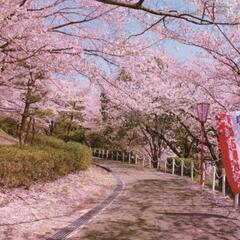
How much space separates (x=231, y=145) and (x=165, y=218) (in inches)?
90.3

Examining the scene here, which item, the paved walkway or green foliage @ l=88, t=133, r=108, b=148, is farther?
green foliage @ l=88, t=133, r=108, b=148

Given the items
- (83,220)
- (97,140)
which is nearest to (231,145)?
(83,220)

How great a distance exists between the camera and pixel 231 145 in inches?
424

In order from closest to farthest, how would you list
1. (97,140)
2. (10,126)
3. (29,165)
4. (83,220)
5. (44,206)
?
(83,220) < (44,206) < (29,165) < (10,126) < (97,140)

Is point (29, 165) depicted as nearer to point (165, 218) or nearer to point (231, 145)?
point (165, 218)

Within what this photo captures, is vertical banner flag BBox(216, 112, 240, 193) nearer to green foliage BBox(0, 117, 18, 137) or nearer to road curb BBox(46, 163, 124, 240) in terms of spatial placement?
road curb BBox(46, 163, 124, 240)

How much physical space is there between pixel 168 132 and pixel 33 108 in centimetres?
1302

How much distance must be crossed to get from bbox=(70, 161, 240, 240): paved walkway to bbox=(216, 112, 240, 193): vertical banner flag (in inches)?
35.9

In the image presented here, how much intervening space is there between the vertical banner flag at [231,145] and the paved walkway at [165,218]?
91cm

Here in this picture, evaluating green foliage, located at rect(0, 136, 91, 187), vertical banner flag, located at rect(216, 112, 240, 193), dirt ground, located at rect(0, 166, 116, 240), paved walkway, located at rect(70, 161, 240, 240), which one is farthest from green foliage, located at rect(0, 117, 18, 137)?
vertical banner flag, located at rect(216, 112, 240, 193)

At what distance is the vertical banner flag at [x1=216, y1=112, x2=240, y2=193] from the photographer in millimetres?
10688

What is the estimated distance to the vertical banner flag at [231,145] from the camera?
1069 centimetres

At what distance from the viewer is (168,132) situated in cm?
3228

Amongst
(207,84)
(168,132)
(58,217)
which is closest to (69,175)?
(58,217)
